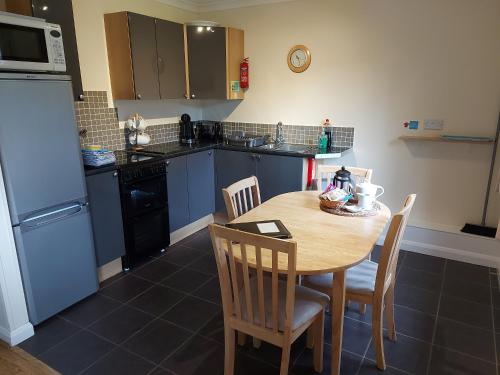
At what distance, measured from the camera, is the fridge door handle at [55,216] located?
208cm

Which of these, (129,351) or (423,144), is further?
(423,144)

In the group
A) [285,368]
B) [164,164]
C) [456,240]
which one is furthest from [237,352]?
[456,240]

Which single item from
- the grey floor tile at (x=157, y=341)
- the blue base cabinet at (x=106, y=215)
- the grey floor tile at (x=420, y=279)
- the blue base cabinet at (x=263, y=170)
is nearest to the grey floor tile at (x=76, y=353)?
the grey floor tile at (x=157, y=341)

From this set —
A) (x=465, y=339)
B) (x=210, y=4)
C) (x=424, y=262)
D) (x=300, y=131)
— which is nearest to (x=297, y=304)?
(x=465, y=339)

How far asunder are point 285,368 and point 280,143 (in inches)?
103

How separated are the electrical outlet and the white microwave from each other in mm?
2879

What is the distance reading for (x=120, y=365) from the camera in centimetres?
194

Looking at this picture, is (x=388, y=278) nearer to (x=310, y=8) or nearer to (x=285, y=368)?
(x=285, y=368)

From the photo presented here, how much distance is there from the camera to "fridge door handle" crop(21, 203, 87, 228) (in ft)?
6.82

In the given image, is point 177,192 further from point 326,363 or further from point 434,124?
point 434,124

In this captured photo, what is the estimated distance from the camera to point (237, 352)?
2.03m

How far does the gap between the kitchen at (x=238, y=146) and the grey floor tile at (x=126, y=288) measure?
0.7 inches

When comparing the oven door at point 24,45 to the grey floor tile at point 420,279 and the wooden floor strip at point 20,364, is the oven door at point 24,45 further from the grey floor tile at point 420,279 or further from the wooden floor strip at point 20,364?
the grey floor tile at point 420,279

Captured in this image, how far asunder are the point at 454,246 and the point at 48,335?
3193 mm
